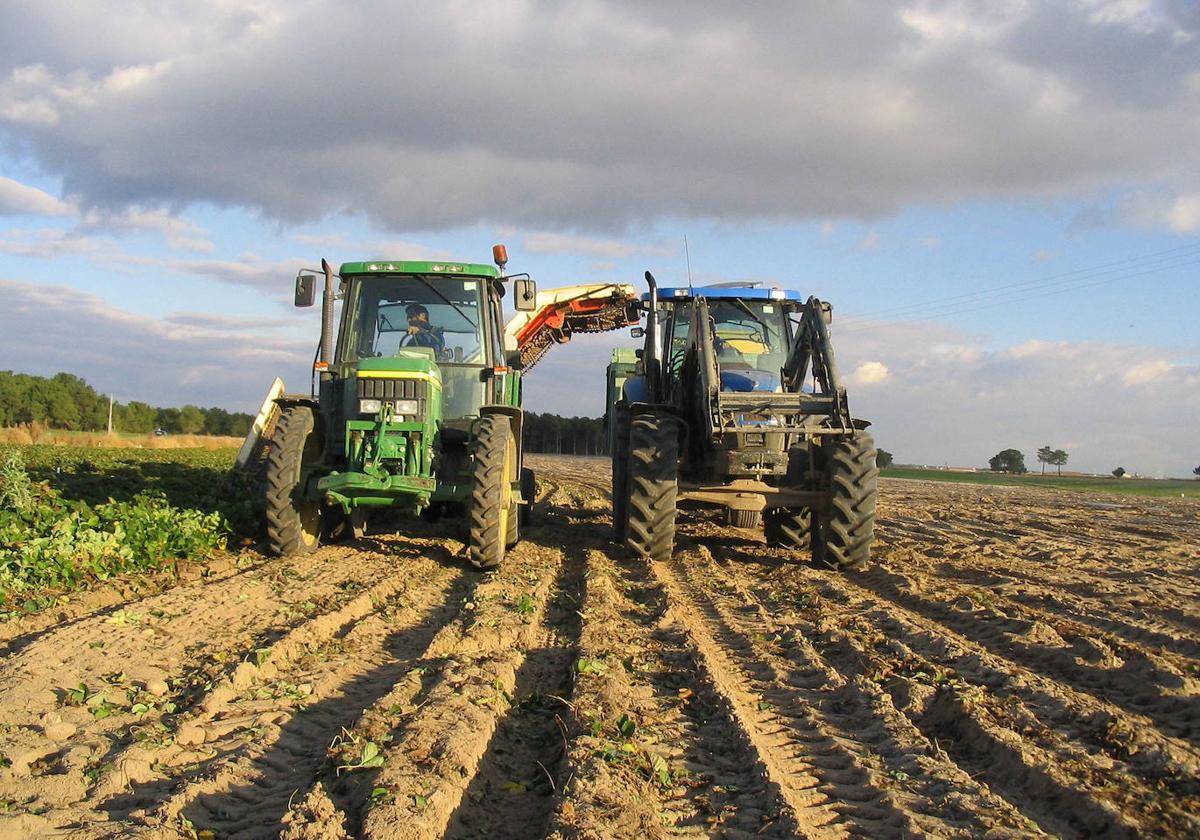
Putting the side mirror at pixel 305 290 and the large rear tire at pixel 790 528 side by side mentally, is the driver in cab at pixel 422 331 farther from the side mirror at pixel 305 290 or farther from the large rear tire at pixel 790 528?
the large rear tire at pixel 790 528

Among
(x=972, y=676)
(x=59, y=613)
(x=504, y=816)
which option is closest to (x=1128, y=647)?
(x=972, y=676)

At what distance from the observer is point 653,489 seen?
28.8 ft

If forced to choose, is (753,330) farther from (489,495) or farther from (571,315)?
(571,315)

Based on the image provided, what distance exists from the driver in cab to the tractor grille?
1.02 meters

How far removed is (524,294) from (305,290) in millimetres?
2060

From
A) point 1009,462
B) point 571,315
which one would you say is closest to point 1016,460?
point 1009,462

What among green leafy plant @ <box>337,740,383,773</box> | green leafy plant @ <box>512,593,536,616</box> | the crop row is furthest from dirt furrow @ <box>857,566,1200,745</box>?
the crop row

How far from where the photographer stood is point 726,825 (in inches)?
125

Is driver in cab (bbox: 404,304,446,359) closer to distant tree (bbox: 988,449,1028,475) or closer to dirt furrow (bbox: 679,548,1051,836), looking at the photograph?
dirt furrow (bbox: 679,548,1051,836)

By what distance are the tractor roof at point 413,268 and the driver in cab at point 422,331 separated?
1.26ft

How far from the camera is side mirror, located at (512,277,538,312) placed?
9320 mm

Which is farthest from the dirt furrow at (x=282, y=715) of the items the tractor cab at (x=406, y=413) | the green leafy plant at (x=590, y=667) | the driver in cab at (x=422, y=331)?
the driver in cab at (x=422, y=331)

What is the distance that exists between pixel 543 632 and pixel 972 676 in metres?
2.53

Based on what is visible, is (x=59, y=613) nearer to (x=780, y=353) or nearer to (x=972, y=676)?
(x=972, y=676)
